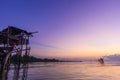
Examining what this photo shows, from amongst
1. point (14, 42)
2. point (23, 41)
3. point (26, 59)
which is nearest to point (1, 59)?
point (14, 42)

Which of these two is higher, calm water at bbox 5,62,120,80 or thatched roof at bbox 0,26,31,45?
thatched roof at bbox 0,26,31,45

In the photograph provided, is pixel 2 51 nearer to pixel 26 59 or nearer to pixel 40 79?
pixel 26 59

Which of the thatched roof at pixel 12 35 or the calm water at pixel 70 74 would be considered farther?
the calm water at pixel 70 74

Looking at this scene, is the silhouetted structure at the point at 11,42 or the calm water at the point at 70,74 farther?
the calm water at the point at 70,74

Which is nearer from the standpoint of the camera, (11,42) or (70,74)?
(11,42)

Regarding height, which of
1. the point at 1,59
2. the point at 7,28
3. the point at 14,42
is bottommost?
the point at 1,59

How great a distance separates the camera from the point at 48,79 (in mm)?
43344

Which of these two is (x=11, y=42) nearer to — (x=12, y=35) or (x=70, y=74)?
(x=12, y=35)

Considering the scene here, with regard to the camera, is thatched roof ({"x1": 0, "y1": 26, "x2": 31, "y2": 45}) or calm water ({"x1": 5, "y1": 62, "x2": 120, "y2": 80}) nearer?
thatched roof ({"x1": 0, "y1": 26, "x2": 31, "y2": 45})

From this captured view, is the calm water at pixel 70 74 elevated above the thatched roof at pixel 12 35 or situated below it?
below

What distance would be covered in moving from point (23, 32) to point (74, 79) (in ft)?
76.7

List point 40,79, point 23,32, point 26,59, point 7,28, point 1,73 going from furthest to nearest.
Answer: point 40,79
point 26,59
point 23,32
point 7,28
point 1,73

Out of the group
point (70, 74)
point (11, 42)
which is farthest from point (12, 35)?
point (70, 74)

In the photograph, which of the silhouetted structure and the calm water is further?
the calm water
